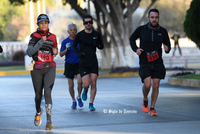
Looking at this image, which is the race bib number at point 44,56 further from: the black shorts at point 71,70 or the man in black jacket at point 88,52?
the black shorts at point 71,70

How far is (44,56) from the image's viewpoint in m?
7.56

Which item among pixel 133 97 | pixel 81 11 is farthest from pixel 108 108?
pixel 81 11

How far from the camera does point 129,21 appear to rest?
2277 cm

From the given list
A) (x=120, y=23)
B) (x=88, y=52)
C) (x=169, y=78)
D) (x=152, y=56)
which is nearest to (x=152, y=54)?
(x=152, y=56)

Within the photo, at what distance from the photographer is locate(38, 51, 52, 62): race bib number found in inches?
297

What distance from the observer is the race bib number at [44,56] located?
754 cm

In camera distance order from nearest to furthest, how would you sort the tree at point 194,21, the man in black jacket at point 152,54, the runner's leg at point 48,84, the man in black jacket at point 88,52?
the runner's leg at point 48,84
the man in black jacket at point 152,54
the man in black jacket at point 88,52
the tree at point 194,21

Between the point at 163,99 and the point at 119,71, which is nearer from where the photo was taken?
the point at 163,99

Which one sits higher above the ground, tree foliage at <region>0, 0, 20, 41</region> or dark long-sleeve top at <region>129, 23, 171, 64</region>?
tree foliage at <region>0, 0, 20, 41</region>

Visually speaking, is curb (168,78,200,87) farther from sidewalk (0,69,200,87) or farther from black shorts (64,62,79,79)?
black shorts (64,62,79,79)

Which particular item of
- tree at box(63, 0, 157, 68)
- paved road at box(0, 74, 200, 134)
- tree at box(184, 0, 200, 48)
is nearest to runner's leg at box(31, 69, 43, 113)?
paved road at box(0, 74, 200, 134)

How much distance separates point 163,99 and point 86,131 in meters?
4.76

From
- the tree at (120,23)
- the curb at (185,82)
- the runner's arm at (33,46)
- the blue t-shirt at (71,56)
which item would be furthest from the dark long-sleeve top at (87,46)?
the tree at (120,23)

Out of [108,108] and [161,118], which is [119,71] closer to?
[108,108]
